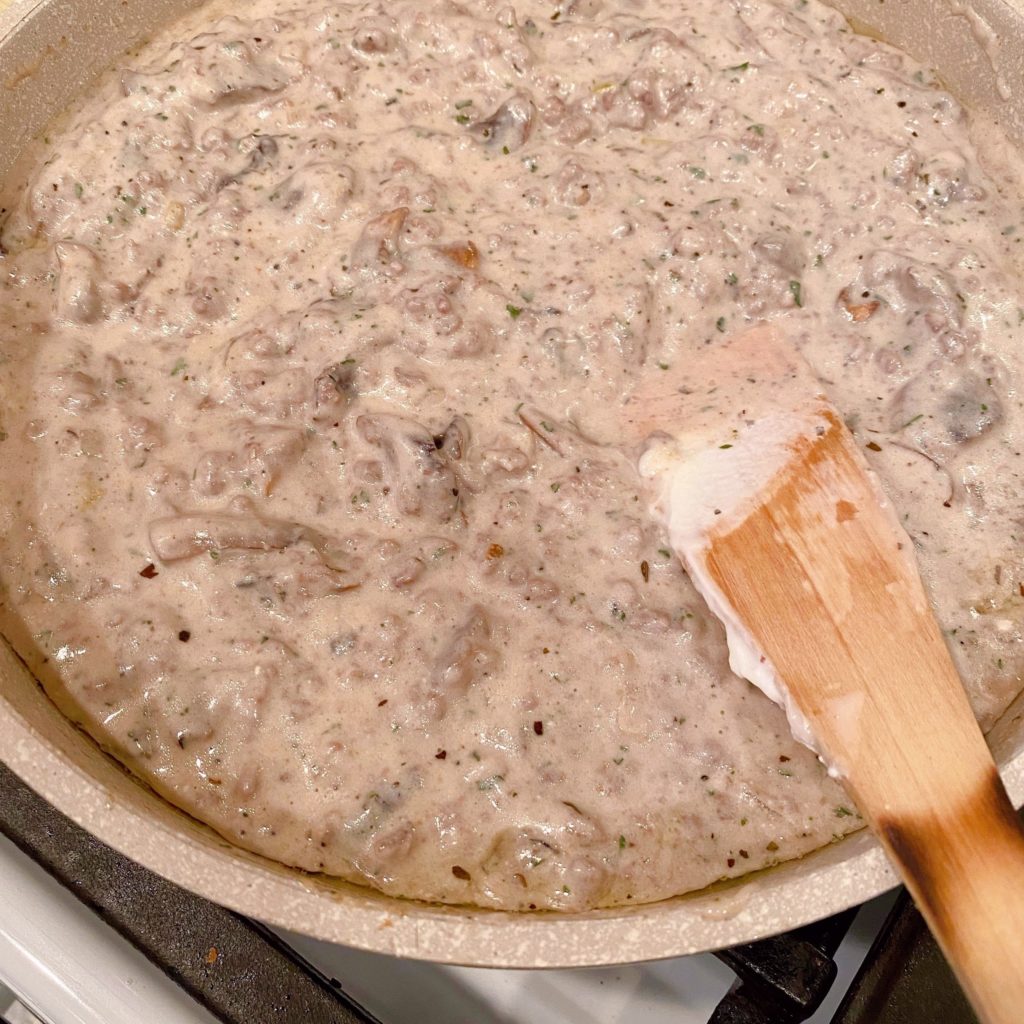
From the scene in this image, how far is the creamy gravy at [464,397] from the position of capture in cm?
142

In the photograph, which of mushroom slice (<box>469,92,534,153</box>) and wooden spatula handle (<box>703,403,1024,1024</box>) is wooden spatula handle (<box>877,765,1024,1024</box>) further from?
mushroom slice (<box>469,92,534,153</box>)

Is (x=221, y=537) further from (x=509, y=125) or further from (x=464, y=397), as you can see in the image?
(x=509, y=125)

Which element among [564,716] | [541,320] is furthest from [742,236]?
[564,716]

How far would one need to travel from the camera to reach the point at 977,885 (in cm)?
111

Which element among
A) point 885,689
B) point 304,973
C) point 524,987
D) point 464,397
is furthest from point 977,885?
point 464,397

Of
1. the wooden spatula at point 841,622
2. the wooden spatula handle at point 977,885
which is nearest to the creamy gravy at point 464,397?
the wooden spatula at point 841,622

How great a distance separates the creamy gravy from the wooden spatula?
0.38ft

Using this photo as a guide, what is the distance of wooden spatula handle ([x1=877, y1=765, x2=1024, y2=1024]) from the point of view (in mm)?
1052

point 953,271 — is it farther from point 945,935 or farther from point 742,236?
point 945,935

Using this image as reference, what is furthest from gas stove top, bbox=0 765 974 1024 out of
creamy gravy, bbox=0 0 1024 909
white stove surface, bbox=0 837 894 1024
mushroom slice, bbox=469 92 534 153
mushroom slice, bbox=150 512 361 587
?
mushroom slice, bbox=469 92 534 153

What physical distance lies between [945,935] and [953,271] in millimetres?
1227

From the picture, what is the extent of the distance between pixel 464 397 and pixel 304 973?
100 cm

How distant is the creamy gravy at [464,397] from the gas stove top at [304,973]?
0.61ft

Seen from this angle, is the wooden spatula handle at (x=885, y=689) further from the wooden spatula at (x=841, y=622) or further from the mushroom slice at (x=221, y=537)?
the mushroom slice at (x=221, y=537)
